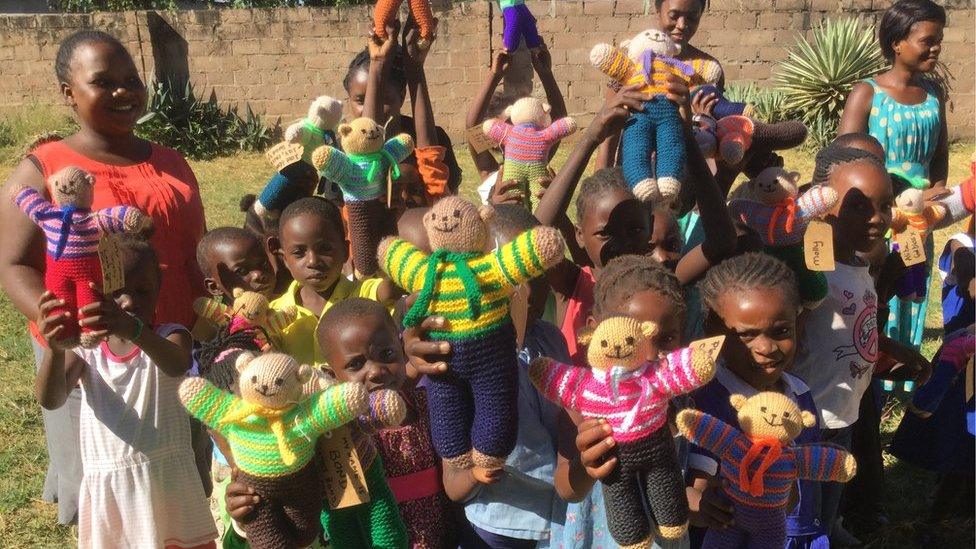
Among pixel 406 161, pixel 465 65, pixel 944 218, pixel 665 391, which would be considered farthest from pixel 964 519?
pixel 465 65

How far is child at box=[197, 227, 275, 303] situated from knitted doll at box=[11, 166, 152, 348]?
958 mm

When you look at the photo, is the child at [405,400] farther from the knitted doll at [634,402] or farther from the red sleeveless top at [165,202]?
the red sleeveless top at [165,202]

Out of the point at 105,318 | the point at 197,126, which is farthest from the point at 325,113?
the point at 197,126

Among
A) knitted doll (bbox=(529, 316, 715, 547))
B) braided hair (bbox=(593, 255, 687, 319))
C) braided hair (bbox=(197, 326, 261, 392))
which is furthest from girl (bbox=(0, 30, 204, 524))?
knitted doll (bbox=(529, 316, 715, 547))

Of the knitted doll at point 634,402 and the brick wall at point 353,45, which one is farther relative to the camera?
the brick wall at point 353,45

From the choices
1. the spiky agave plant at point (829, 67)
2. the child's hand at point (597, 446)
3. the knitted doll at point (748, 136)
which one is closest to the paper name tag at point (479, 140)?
the knitted doll at point (748, 136)

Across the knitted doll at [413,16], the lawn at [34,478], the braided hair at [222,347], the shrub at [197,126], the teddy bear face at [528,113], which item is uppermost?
the knitted doll at [413,16]

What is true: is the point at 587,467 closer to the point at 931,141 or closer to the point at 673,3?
the point at 673,3

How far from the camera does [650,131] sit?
251 cm

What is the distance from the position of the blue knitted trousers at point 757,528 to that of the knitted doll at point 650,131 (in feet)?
3.09

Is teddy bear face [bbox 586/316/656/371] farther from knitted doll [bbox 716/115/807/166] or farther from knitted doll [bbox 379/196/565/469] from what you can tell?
knitted doll [bbox 716/115/807/166]

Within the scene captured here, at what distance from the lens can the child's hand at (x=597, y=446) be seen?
181cm

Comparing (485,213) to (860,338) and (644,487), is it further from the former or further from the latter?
(860,338)

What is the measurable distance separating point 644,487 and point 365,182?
152 centimetres
